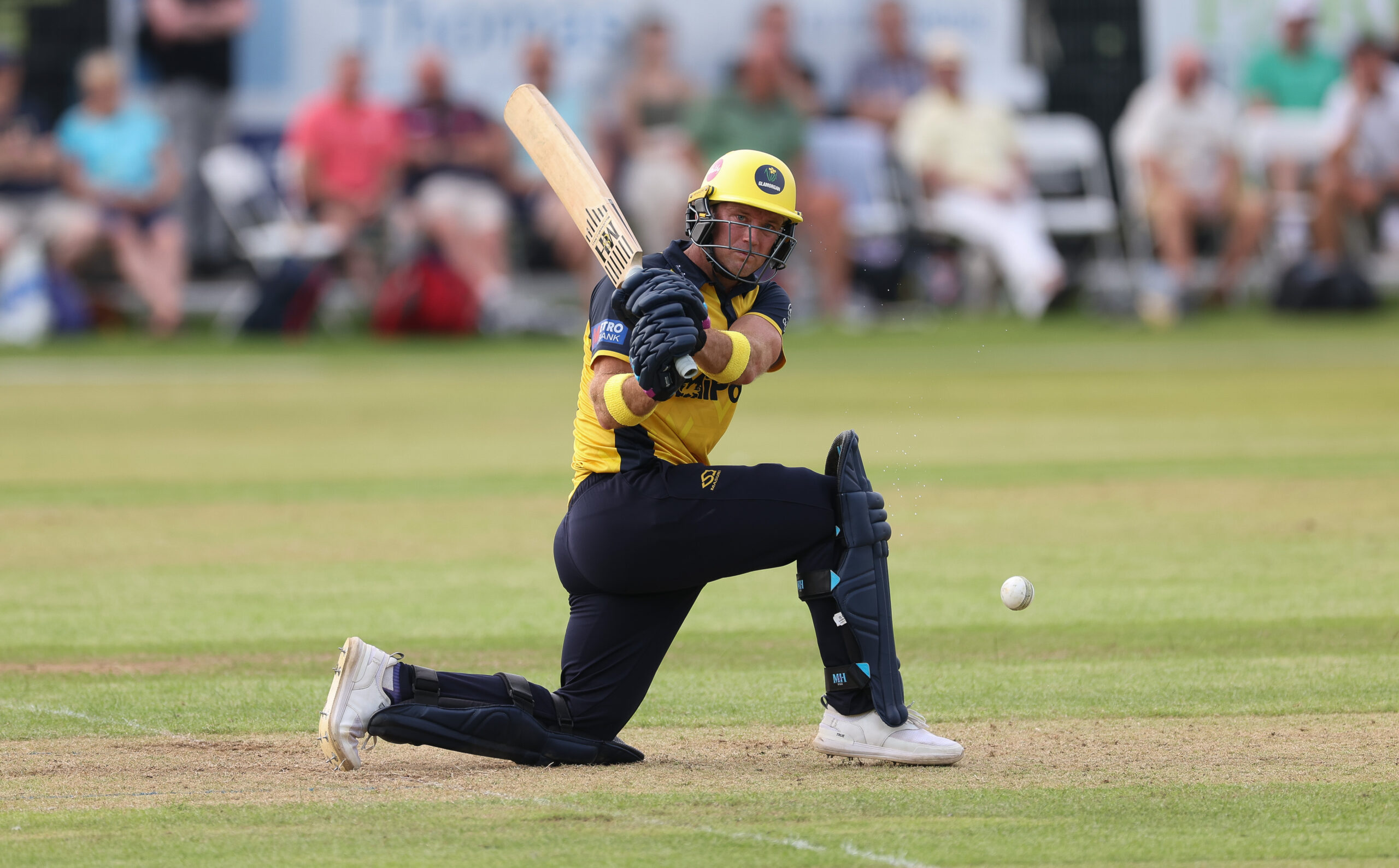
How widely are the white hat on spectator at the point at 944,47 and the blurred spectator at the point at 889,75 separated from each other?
0.32 meters

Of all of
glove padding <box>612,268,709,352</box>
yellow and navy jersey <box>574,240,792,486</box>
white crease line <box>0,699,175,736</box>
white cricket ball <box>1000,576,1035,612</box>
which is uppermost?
glove padding <box>612,268,709,352</box>

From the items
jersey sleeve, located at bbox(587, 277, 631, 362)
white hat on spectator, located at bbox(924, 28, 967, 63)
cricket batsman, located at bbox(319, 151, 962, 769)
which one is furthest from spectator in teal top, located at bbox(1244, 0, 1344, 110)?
jersey sleeve, located at bbox(587, 277, 631, 362)

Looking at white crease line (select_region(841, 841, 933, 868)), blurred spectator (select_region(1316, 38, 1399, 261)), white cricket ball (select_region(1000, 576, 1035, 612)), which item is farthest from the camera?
blurred spectator (select_region(1316, 38, 1399, 261))

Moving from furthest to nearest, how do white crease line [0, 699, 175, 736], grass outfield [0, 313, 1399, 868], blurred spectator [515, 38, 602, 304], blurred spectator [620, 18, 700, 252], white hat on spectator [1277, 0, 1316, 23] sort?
white hat on spectator [1277, 0, 1316, 23]
blurred spectator [515, 38, 602, 304]
blurred spectator [620, 18, 700, 252]
white crease line [0, 699, 175, 736]
grass outfield [0, 313, 1399, 868]

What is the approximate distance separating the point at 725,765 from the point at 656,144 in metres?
17.0

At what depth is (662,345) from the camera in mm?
5176

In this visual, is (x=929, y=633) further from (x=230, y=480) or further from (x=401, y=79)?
(x=401, y=79)

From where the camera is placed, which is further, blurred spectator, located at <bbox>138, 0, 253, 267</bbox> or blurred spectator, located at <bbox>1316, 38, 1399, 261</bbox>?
blurred spectator, located at <bbox>138, 0, 253, 267</bbox>

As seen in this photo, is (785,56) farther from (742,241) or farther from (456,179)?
(742,241)

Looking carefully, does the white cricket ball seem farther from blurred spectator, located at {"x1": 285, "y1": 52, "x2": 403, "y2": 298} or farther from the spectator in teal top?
the spectator in teal top

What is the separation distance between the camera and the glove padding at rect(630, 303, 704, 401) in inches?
204

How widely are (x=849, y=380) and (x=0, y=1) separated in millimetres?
12293

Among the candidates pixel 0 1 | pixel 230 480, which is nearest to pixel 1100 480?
pixel 230 480

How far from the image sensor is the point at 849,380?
59.2 feet
